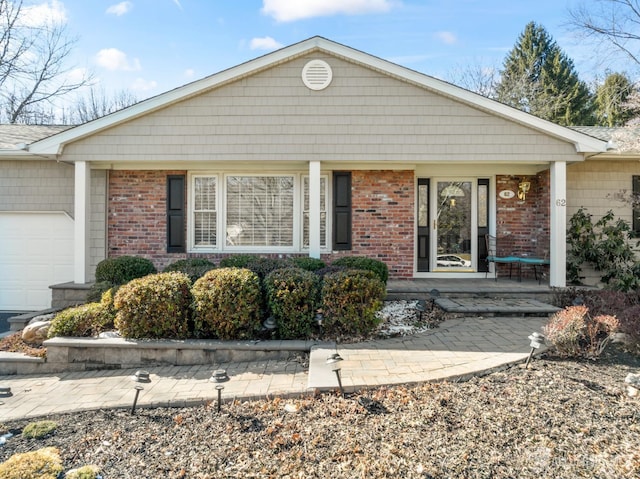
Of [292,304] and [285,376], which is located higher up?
[292,304]

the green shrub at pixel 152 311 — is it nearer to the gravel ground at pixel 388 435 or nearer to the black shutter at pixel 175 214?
the gravel ground at pixel 388 435

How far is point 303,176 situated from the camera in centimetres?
807

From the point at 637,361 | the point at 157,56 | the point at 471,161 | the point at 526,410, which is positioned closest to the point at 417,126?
the point at 471,161

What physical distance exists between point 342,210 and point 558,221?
4097 millimetres

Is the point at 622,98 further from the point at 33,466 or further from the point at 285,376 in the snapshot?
the point at 33,466

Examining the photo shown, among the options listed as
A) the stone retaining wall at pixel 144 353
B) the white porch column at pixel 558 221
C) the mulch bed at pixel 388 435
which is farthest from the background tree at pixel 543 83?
the mulch bed at pixel 388 435

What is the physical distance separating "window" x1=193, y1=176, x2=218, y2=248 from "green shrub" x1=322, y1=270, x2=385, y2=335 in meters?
3.94

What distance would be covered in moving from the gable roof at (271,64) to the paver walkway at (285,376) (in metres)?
4.10

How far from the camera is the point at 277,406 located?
3.23 meters

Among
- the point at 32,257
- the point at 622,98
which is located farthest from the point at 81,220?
the point at 622,98

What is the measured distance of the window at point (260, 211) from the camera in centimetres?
805

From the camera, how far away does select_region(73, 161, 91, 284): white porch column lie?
7.15 metres

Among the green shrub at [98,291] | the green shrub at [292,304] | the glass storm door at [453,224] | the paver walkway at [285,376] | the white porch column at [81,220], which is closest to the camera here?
the paver walkway at [285,376]

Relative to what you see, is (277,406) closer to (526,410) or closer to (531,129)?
(526,410)
